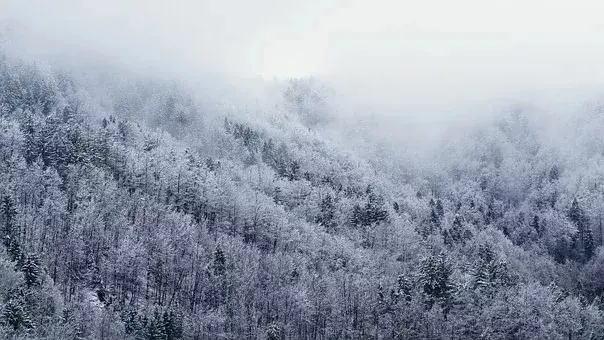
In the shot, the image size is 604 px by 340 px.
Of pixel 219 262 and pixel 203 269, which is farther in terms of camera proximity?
pixel 219 262

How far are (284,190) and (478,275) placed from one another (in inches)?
2818

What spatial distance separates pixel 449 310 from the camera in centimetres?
12069

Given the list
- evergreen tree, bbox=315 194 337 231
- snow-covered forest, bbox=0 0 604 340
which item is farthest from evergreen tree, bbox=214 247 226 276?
evergreen tree, bbox=315 194 337 231

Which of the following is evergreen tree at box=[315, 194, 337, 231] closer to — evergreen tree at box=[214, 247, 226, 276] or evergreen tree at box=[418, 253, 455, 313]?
evergreen tree at box=[418, 253, 455, 313]

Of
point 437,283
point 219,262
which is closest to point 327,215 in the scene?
point 437,283

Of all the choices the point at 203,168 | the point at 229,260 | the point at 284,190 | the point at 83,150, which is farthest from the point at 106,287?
the point at 284,190

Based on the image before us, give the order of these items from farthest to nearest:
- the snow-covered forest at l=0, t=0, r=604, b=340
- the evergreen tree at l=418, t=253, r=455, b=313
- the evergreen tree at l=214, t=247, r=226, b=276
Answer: the evergreen tree at l=418, t=253, r=455, b=313 → the evergreen tree at l=214, t=247, r=226, b=276 → the snow-covered forest at l=0, t=0, r=604, b=340

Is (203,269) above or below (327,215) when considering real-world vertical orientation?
above

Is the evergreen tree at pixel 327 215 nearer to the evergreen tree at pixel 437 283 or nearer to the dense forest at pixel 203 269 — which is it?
the dense forest at pixel 203 269

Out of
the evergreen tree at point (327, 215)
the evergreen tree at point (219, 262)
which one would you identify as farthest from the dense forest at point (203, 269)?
the evergreen tree at point (327, 215)

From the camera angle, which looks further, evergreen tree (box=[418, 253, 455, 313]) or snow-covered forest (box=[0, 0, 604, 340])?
evergreen tree (box=[418, 253, 455, 313])

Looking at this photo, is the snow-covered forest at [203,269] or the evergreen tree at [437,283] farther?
the evergreen tree at [437,283]

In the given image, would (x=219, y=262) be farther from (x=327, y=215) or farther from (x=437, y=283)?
(x=327, y=215)

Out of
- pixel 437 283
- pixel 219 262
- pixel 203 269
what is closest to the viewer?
pixel 203 269
